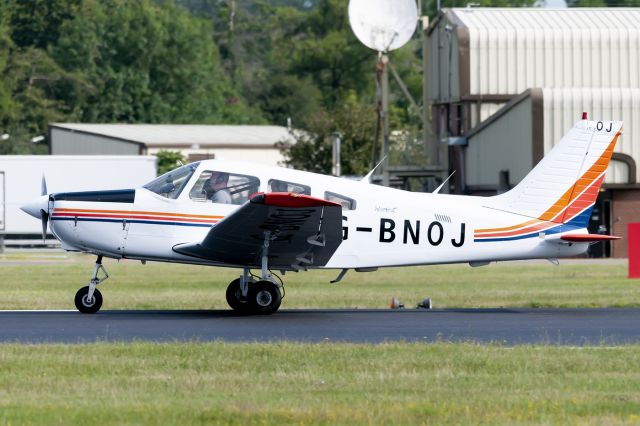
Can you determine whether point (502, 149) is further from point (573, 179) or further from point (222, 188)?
point (222, 188)

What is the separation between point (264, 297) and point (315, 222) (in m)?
1.50

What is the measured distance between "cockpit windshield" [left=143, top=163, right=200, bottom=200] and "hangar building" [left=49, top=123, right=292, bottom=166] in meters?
39.0

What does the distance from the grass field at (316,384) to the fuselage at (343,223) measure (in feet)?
12.5

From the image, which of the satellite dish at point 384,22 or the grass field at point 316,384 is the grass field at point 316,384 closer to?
the grass field at point 316,384

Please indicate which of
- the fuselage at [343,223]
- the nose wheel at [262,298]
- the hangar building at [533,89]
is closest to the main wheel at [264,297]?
the nose wheel at [262,298]

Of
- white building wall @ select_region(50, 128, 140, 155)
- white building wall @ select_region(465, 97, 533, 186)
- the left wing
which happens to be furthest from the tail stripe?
white building wall @ select_region(50, 128, 140, 155)

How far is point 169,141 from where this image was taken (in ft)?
196

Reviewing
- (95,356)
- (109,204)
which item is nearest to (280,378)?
(95,356)

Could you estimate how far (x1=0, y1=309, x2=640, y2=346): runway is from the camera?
1416cm

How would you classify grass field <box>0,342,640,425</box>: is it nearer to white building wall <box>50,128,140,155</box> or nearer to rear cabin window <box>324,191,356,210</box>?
rear cabin window <box>324,191,356,210</box>

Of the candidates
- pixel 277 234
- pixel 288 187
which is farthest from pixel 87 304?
pixel 288 187

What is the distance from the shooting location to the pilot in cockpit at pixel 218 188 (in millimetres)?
16688

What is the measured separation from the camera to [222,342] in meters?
13.4

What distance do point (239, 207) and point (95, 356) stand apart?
380 centimetres
